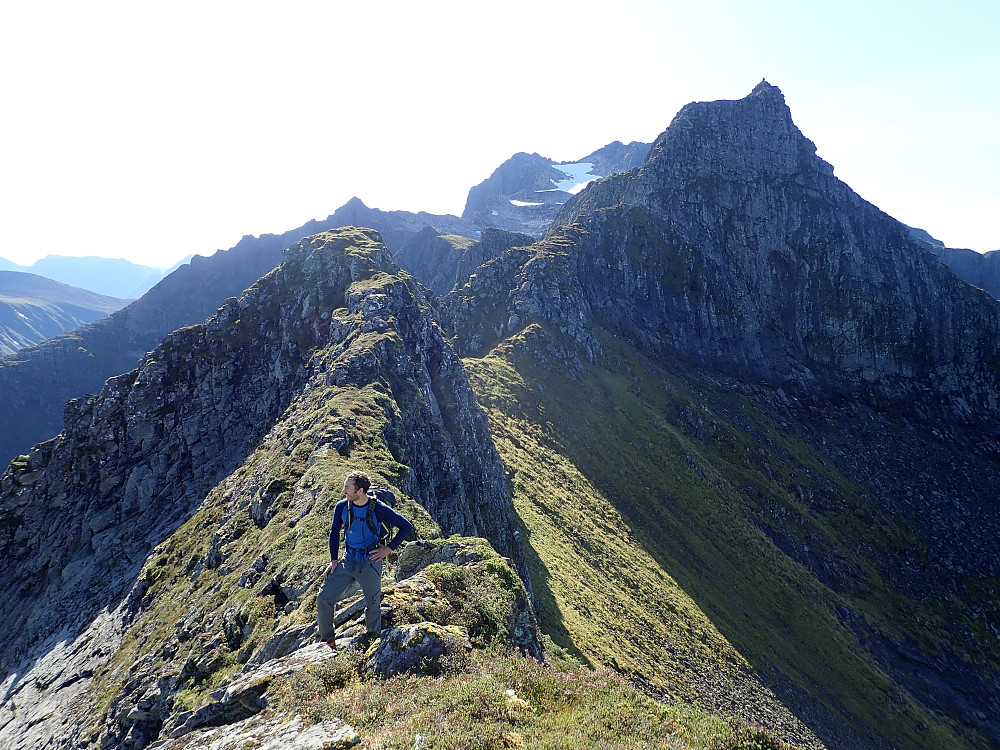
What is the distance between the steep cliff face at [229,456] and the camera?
1046 inches

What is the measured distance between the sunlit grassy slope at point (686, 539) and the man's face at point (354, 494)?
27.3 metres

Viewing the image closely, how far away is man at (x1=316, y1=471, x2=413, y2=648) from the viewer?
436 inches

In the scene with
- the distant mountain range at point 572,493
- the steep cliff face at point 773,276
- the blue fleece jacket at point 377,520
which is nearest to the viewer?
the blue fleece jacket at point 377,520

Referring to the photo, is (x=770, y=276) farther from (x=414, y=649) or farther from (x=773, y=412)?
(x=414, y=649)

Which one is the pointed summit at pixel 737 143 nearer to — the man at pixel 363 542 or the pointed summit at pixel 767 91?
the pointed summit at pixel 767 91

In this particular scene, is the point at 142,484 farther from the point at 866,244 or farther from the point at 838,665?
the point at 866,244

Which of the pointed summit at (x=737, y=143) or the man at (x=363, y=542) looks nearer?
the man at (x=363, y=542)

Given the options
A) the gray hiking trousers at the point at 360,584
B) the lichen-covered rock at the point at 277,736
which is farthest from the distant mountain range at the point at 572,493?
the gray hiking trousers at the point at 360,584

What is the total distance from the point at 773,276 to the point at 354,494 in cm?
14676

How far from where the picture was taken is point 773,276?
130000 mm

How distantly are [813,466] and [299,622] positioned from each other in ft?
341

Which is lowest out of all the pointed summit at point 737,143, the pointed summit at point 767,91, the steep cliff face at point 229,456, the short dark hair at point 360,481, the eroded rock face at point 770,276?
the steep cliff face at point 229,456

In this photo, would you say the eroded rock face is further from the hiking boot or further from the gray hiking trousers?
the hiking boot

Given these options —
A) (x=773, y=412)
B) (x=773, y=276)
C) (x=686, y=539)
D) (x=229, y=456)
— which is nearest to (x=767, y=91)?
(x=773, y=276)
